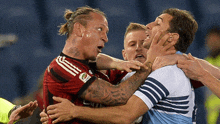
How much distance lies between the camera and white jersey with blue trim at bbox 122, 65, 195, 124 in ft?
4.32

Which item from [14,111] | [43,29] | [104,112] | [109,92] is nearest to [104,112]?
[104,112]

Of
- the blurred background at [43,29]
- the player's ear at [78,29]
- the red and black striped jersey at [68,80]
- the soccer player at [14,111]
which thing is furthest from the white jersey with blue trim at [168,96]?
the blurred background at [43,29]

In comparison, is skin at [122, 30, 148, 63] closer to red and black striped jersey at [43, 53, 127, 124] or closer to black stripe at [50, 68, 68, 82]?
red and black striped jersey at [43, 53, 127, 124]

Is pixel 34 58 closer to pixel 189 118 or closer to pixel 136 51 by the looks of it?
pixel 136 51

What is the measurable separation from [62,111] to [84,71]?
0.87 ft

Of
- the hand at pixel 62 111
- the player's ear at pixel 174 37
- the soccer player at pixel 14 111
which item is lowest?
the soccer player at pixel 14 111

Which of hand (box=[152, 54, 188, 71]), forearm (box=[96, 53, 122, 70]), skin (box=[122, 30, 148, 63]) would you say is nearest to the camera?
hand (box=[152, 54, 188, 71])

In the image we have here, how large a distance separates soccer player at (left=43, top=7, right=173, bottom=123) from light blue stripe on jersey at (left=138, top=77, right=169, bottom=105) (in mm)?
94

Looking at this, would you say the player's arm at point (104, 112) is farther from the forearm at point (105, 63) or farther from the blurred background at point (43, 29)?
the blurred background at point (43, 29)

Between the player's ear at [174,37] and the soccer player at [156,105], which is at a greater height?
the player's ear at [174,37]

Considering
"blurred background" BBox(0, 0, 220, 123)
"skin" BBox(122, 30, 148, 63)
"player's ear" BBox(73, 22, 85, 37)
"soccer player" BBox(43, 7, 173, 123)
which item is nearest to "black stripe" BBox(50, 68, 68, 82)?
"soccer player" BBox(43, 7, 173, 123)

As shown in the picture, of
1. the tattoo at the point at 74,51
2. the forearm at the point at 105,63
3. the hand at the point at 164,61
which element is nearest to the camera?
the hand at the point at 164,61

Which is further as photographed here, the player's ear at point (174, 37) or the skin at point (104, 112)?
the player's ear at point (174, 37)

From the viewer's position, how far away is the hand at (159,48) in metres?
1.51
